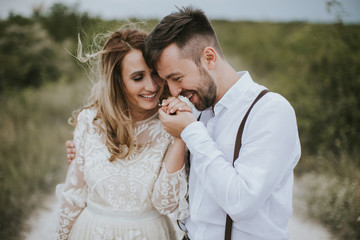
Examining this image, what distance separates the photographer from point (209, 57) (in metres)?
1.92

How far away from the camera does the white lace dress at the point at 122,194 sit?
80.7 inches

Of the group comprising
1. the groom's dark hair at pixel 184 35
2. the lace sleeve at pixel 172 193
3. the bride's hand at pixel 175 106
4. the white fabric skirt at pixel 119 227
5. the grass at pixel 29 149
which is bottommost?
the grass at pixel 29 149

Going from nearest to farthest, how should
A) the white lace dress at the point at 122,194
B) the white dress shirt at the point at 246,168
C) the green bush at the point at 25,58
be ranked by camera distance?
the white dress shirt at the point at 246,168
the white lace dress at the point at 122,194
the green bush at the point at 25,58

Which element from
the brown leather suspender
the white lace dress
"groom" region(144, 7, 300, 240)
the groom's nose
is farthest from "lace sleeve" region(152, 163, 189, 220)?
the groom's nose

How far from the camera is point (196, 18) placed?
200 centimetres

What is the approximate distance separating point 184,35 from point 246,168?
99 cm

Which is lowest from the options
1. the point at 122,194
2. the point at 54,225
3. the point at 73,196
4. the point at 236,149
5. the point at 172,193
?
the point at 54,225

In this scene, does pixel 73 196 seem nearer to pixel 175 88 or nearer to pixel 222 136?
pixel 175 88

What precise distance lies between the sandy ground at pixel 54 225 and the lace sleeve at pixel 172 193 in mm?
3212

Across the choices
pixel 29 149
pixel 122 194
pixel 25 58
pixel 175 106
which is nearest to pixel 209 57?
pixel 175 106

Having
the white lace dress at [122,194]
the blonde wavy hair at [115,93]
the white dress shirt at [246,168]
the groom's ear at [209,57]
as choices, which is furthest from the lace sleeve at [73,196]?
the groom's ear at [209,57]

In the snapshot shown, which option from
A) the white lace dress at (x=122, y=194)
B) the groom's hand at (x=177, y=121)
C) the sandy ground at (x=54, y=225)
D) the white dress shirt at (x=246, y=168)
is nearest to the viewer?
the white dress shirt at (x=246, y=168)

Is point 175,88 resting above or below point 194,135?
above

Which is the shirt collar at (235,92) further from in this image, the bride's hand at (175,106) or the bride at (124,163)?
the bride at (124,163)
